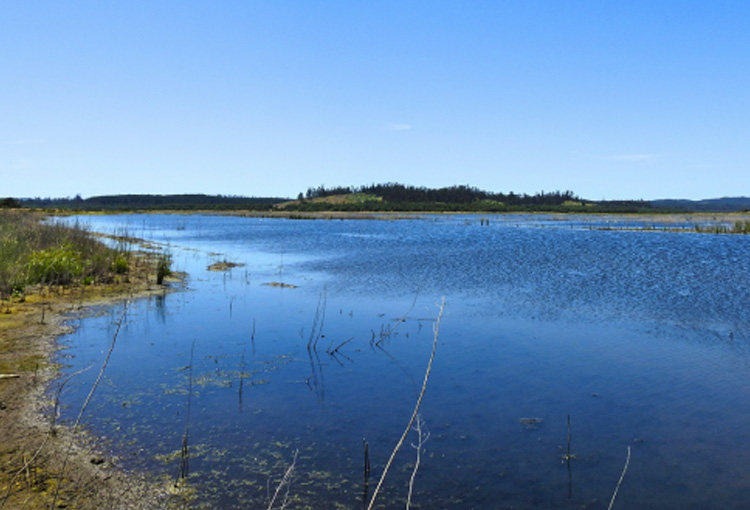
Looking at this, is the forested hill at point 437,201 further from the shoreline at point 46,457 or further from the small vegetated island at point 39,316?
the shoreline at point 46,457

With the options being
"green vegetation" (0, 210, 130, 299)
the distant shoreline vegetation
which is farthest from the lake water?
the distant shoreline vegetation

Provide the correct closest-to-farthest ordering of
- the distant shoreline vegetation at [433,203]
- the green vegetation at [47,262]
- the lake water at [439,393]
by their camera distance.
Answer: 1. the lake water at [439,393]
2. the green vegetation at [47,262]
3. the distant shoreline vegetation at [433,203]

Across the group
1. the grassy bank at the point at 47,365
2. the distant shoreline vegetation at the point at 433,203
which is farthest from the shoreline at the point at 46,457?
the distant shoreline vegetation at the point at 433,203

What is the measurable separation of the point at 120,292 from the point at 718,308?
647 inches

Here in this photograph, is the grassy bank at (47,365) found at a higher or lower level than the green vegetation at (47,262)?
lower

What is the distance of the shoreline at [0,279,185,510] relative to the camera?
5379 millimetres

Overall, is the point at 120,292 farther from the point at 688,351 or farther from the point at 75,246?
the point at 688,351

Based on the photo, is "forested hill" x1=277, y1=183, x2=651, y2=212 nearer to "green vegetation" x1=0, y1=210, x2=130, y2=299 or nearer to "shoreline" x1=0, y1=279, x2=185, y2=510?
"green vegetation" x1=0, y1=210, x2=130, y2=299

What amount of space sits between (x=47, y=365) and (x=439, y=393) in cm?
618

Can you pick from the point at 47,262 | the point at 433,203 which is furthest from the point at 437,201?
the point at 47,262

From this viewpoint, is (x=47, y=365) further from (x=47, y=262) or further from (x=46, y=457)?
(x=47, y=262)

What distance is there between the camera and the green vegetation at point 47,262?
15.7 m

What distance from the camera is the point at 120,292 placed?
1739 cm

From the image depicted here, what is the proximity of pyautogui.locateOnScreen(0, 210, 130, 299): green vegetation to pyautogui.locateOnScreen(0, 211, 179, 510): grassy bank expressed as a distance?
32 mm
